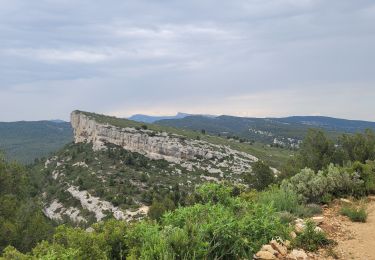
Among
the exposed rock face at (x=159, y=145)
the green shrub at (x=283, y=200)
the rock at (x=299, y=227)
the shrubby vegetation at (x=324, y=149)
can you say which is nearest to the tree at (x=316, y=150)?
the shrubby vegetation at (x=324, y=149)

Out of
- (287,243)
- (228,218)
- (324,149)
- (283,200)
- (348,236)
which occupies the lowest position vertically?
(324,149)

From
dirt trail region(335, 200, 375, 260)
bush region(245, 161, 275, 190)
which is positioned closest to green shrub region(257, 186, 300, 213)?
dirt trail region(335, 200, 375, 260)

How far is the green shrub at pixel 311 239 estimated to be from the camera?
325 inches

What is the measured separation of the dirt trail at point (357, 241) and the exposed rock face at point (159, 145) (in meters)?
103

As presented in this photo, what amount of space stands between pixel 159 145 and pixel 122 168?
21.9 m

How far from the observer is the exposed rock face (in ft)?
392

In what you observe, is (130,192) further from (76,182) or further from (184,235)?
(184,235)

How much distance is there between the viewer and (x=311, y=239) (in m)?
8.42

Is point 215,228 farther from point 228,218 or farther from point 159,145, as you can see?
point 159,145

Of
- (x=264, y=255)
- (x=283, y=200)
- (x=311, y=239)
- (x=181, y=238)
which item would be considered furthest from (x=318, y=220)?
(x=181, y=238)

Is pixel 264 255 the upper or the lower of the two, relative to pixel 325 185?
lower

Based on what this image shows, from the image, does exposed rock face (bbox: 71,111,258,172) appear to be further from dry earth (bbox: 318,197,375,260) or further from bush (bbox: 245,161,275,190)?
dry earth (bbox: 318,197,375,260)

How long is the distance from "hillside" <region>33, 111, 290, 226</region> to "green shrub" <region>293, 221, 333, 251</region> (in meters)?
57.9

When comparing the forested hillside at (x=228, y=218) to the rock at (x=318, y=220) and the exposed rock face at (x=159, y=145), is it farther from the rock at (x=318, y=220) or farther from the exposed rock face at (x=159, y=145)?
the exposed rock face at (x=159, y=145)
